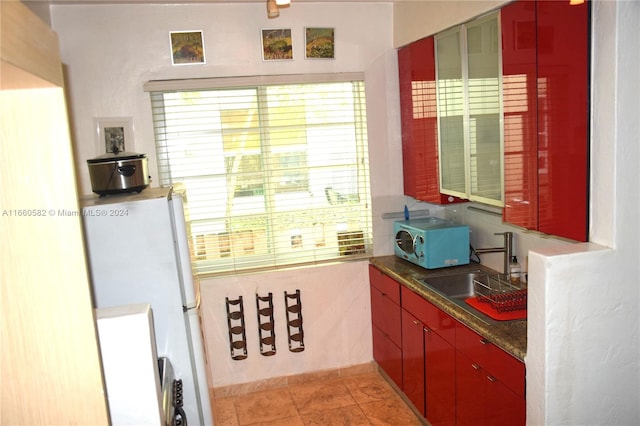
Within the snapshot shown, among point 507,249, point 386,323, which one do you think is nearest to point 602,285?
point 507,249

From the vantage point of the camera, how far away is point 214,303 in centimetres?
374

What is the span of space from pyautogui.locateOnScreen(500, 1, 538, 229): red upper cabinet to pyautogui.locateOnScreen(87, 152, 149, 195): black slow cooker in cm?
179

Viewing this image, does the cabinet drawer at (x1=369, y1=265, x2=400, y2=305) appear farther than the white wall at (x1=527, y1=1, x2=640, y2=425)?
Yes

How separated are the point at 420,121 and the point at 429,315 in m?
1.32

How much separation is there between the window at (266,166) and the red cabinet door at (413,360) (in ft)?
2.66

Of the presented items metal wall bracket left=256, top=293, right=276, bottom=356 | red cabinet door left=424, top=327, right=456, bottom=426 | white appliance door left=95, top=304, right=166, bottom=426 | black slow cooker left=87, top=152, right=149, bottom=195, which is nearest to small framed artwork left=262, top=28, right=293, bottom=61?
black slow cooker left=87, top=152, right=149, bottom=195

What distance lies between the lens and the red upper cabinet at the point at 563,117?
6.59 feet

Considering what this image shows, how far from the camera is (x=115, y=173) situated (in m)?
2.46

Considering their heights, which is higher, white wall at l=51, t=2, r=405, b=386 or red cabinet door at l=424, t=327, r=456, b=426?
white wall at l=51, t=2, r=405, b=386

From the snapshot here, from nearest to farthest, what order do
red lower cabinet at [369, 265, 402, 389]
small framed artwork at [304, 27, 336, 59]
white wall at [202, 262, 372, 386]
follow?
red lower cabinet at [369, 265, 402, 389] → small framed artwork at [304, 27, 336, 59] → white wall at [202, 262, 372, 386]

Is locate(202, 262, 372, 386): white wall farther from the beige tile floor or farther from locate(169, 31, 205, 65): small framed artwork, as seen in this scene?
locate(169, 31, 205, 65): small framed artwork

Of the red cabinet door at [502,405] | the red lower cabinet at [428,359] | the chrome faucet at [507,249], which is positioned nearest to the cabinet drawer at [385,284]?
the red lower cabinet at [428,359]

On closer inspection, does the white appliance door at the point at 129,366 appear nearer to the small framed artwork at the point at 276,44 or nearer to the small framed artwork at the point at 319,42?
the small framed artwork at the point at 276,44

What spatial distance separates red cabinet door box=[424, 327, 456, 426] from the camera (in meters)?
2.82
